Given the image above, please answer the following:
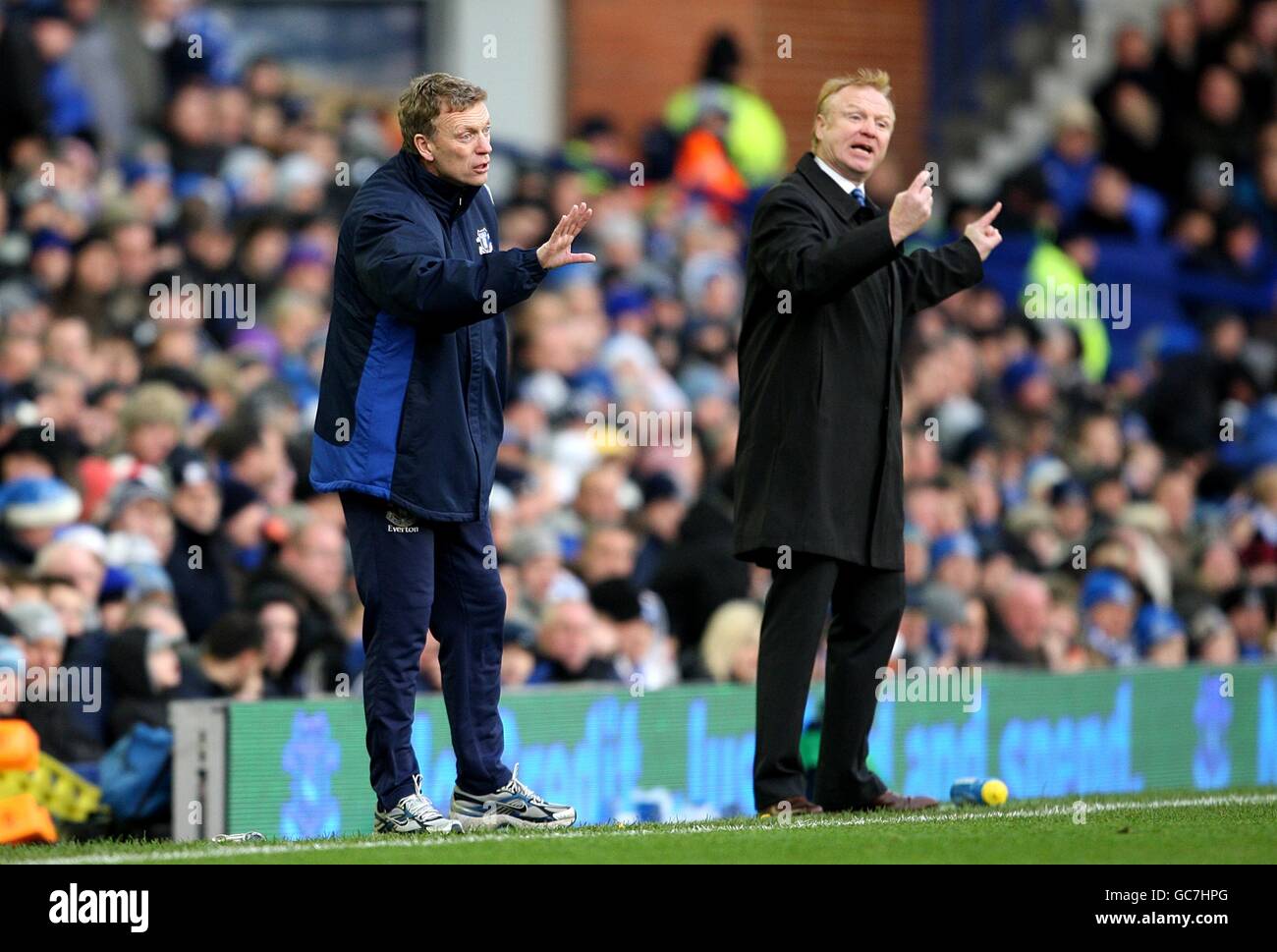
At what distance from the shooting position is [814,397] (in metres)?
7.55

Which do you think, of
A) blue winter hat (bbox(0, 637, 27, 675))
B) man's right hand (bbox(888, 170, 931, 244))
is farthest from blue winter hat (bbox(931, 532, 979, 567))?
man's right hand (bbox(888, 170, 931, 244))

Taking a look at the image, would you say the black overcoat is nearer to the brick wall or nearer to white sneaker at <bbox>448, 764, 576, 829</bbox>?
white sneaker at <bbox>448, 764, 576, 829</bbox>

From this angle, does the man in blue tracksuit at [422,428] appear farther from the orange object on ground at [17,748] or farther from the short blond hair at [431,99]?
the orange object on ground at [17,748]

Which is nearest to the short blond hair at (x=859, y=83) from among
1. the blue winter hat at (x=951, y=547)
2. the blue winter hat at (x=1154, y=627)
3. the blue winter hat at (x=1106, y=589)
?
the blue winter hat at (x=951, y=547)

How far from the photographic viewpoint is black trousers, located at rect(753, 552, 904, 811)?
7.55 meters

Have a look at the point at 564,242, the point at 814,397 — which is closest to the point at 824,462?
the point at 814,397

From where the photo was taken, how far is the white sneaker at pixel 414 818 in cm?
684

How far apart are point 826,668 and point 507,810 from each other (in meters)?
1.13

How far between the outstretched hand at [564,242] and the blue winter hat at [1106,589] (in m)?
7.51

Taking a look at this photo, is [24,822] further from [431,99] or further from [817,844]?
[817,844]

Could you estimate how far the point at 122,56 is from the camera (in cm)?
1559

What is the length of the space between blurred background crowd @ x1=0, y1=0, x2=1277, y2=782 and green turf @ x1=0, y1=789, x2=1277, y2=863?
9.63 ft
